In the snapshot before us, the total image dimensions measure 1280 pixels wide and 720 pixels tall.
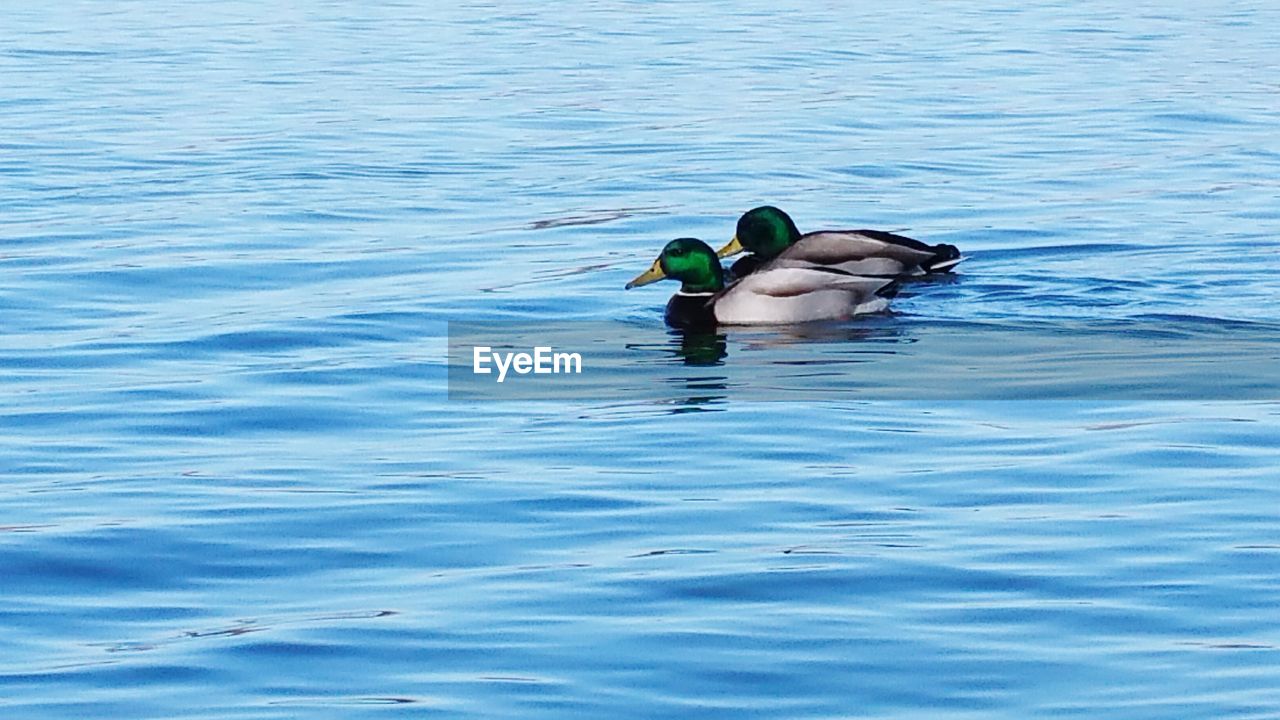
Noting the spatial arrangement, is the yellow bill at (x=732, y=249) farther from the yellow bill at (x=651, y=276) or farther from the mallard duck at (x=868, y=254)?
the yellow bill at (x=651, y=276)

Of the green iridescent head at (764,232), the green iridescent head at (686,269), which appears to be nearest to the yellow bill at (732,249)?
the green iridescent head at (764,232)

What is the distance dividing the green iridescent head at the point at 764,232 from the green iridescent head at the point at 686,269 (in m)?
1.30

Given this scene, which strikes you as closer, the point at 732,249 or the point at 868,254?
the point at 868,254

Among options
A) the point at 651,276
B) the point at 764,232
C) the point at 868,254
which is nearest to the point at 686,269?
the point at 651,276

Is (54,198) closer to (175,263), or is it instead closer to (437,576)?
(175,263)

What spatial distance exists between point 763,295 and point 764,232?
161cm

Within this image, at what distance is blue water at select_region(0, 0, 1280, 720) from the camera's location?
6.84 m

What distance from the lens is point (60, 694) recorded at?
6.57 metres

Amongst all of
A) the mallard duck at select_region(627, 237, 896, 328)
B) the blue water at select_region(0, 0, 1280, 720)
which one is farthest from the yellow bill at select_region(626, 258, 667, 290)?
the blue water at select_region(0, 0, 1280, 720)

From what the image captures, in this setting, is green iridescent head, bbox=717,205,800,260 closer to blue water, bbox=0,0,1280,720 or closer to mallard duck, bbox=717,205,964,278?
mallard duck, bbox=717,205,964,278

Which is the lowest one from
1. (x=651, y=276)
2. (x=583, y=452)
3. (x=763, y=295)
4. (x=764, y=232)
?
(x=583, y=452)

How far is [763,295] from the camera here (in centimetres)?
1430

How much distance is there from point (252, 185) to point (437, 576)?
12025mm

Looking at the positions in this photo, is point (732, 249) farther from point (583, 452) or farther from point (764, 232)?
point (583, 452)
